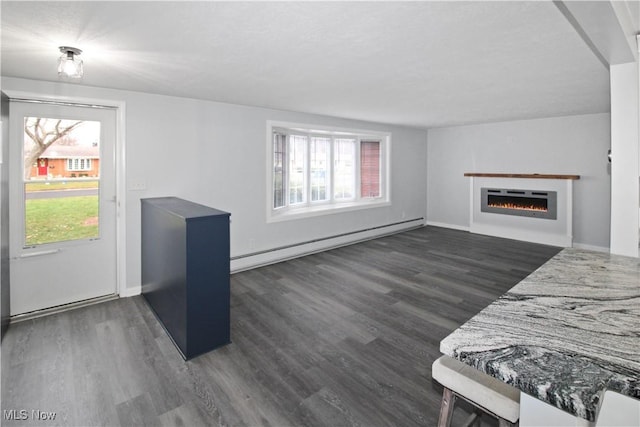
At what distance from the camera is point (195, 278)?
2.55 meters

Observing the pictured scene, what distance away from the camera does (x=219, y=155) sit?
4.32 meters

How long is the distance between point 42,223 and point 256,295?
88.9 inches

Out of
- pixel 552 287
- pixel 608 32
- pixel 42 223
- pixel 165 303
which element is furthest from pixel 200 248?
pixel 608 32

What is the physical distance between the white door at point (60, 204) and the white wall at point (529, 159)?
639 cm

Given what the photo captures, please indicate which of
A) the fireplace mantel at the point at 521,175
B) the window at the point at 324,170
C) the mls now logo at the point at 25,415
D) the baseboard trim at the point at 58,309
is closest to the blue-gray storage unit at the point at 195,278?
the mls now logo at the point at 25,415

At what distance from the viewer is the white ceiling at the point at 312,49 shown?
1795 mm

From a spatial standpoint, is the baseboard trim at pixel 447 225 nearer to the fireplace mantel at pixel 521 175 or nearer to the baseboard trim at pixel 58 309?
the fireplace mantel at pixel 521 175

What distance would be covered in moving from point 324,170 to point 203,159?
2393 millimetres

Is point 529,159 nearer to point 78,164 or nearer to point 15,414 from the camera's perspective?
point 78,164

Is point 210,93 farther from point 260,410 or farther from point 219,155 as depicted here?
point 260,410

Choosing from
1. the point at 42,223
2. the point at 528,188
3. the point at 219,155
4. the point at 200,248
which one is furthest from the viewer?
the point at 528,188

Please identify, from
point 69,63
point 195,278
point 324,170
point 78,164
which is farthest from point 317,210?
point 69,63

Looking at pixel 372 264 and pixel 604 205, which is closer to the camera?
pixel 372 264

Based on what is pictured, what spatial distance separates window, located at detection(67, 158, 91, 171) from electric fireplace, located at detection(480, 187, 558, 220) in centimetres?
671
